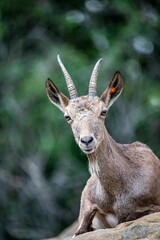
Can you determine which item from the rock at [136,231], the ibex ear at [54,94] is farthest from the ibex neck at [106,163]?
the rock at [136,231]

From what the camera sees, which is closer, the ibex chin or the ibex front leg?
the ibex chin

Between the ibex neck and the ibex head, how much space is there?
231 mm

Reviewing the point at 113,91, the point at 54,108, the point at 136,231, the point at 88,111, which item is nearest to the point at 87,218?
the point at 88,111

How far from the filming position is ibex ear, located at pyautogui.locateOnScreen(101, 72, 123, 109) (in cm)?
1294

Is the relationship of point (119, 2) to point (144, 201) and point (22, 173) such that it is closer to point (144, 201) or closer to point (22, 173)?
point (22, 173)

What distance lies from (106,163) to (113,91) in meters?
1.04

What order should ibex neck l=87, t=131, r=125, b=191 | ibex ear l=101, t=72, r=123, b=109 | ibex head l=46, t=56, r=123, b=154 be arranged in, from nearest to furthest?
ibex head l=46, t=56, r=123, b=154 < ibex neck l=87, t=131, r=125, b=191 < ibex ear l=101, t=72, r=123, b=109

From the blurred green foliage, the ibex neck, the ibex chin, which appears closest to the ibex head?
the ibex chin

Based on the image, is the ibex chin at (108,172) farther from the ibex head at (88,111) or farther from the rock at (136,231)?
the rock at (136,231)

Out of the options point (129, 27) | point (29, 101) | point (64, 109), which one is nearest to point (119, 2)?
point (129, 27)

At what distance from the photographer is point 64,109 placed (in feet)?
42.7

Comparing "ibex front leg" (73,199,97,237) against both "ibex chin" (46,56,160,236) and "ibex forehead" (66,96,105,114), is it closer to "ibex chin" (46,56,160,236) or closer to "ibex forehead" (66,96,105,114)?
"ibex chin" (46,56,160,236)

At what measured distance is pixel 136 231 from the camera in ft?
37.5

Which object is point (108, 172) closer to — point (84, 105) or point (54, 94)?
point (84, 105)
